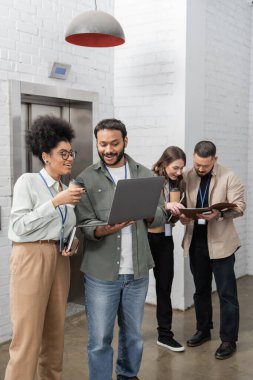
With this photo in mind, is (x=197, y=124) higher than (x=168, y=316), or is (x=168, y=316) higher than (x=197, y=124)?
(x=197, y=124)

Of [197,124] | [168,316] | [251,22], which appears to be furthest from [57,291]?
[251,22]

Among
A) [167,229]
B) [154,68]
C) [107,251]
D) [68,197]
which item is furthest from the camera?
[154,68]

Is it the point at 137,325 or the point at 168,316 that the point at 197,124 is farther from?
the point at 137,325

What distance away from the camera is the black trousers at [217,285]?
3385mm

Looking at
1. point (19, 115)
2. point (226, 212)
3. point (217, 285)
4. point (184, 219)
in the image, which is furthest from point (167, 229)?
point (19, 115)

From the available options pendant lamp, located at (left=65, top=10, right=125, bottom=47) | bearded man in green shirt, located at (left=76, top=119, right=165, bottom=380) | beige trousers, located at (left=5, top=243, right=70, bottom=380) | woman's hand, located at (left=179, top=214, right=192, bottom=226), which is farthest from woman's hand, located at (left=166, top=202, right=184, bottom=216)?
pendant lamp, located at (left=65, top=10, right=125, bottom=47)

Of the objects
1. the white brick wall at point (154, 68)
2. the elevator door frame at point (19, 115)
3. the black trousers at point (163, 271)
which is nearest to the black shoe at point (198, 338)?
the black trousers at point (163, 271)

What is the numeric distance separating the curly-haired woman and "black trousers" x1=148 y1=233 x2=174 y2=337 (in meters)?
1.11

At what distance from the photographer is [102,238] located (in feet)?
8.18

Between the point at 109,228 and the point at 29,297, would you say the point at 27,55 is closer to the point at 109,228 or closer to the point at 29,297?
the point at 109,228

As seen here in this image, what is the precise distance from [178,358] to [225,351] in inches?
13.8

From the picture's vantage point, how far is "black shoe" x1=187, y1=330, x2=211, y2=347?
11.7ft

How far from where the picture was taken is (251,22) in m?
5.49

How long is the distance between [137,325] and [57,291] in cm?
55
